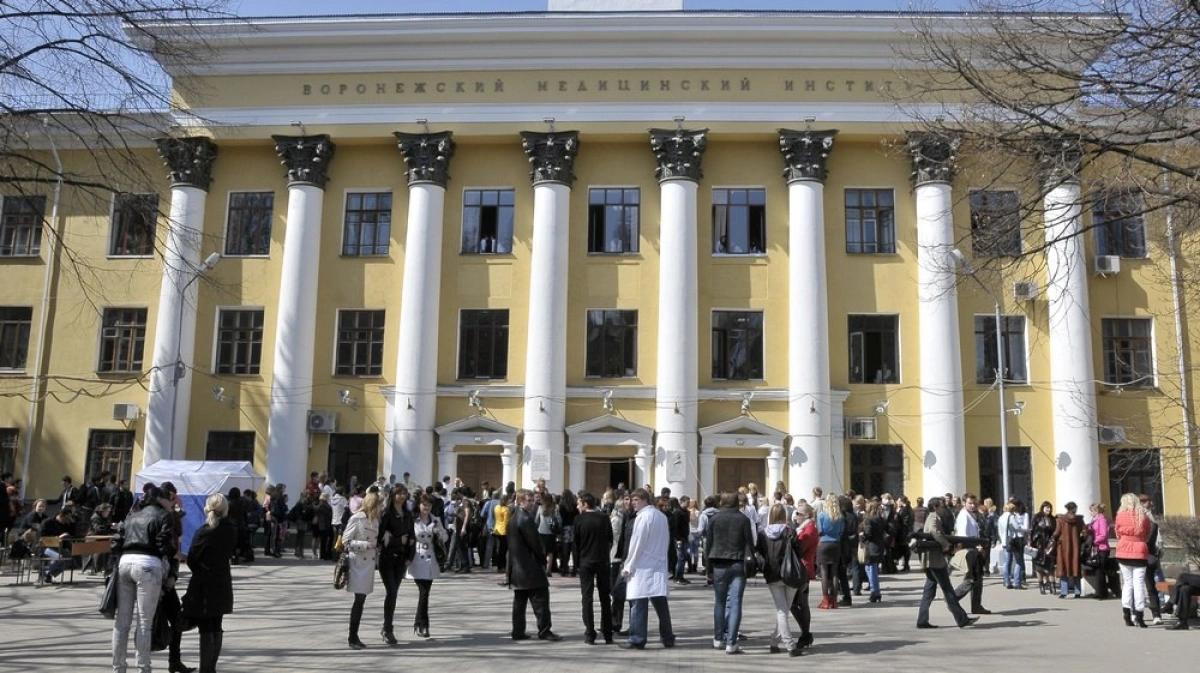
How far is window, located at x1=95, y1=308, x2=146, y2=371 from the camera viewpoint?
2828 centimetres

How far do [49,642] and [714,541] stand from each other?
7448 mm

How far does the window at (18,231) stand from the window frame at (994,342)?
27.6m

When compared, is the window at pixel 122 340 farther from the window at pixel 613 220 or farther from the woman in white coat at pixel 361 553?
the woman in white coat at pixel 361 553

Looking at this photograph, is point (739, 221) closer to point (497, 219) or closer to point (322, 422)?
point (497, 219)

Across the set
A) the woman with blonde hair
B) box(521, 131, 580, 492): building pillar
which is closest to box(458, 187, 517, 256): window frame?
box(521, 131, 580, 492): building pillar

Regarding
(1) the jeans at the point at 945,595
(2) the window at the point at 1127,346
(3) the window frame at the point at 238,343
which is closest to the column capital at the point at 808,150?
(2) the window at the point at 1127,346

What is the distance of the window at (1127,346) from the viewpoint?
1040 inches

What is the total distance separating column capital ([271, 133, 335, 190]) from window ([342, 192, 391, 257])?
121cm

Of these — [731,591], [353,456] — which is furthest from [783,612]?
[353,456]

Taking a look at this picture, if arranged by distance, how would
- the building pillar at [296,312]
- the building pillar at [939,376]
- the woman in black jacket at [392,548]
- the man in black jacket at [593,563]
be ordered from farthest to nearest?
1. the building pillar at [296,312]
2. the building pillar at [939,376]
3. the man in black jacket at [593,563]
4. the woman in black jacket at [392,548]

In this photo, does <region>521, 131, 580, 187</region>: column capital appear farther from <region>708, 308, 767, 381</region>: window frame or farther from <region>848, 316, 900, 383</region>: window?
<region>848, 316, 900, 383</region>: window

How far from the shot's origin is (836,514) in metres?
14.6

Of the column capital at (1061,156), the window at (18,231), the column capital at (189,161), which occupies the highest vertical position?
the column capital at (189,161)

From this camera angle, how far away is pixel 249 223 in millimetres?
28766
